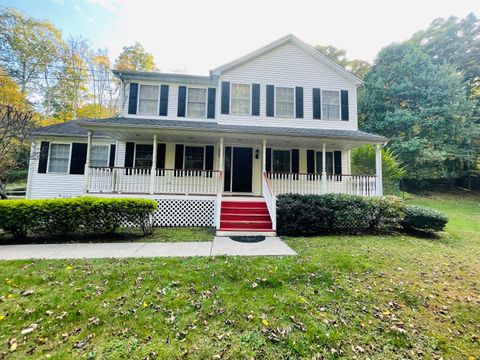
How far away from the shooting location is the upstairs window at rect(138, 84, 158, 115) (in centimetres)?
1068

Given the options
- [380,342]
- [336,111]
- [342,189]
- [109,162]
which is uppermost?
[336,111]

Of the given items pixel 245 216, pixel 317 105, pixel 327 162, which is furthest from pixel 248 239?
pixel 317 105

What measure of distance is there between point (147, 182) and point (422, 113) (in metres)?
21.9

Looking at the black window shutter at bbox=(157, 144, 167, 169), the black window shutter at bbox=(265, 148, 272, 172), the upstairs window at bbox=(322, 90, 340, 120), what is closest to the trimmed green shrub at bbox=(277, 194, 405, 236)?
the black window shutter at bbox=(265, 148, 272, 172)

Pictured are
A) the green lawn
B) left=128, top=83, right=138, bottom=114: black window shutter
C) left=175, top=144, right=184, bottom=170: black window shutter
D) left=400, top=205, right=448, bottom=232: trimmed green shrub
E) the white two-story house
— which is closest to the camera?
the green lawn

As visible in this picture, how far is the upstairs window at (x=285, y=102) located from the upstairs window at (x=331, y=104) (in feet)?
5.44

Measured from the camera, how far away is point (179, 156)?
34.3 ft

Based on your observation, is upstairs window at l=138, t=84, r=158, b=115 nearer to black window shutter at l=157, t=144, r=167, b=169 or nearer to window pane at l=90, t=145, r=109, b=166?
black window shutter at l=157, t=144, r=167, b=169

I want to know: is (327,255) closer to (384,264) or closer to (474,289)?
(384,264)

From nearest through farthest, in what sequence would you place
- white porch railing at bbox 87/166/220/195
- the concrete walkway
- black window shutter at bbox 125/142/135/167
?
the concrete walkway → white porch railing at bbox 87/166/220/195 → black window shutter at bbox 125/142/135/167

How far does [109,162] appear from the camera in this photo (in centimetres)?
1170

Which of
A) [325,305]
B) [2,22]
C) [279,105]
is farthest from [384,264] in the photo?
[2,22]

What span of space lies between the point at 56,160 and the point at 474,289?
642 inches

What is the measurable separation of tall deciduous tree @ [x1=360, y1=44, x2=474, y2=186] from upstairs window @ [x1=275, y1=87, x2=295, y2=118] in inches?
481
